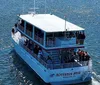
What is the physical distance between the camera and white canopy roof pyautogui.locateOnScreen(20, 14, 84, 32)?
36250 millimetres

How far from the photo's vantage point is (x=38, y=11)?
2889 inches

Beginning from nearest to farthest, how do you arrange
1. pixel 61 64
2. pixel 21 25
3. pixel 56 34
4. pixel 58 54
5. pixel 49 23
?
pixel 61 64 → pixel 56 34 → pixel 58 54 → pixel 49 23 → pixel 21 25

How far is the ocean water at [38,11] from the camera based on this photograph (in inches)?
1494

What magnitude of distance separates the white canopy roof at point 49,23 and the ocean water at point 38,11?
5.41 metres

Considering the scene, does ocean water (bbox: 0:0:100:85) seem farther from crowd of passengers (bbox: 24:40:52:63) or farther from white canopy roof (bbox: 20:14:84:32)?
white canopy roof (bbox: 20:14:84:32)

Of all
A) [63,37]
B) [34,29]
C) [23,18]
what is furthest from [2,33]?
[63,37]

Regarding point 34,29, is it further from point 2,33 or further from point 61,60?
point 2,33

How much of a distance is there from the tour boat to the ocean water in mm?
1612

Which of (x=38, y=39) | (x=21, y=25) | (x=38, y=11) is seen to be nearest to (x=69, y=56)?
(x=38, y=39)

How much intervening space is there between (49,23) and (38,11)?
3437 cm

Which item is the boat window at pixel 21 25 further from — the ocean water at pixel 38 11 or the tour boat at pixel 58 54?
the ocean water at pixel 38 11

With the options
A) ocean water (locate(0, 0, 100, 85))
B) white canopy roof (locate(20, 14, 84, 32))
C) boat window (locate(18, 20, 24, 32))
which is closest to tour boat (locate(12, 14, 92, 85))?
white canopy roof (locate(20, 14, 84, 32))

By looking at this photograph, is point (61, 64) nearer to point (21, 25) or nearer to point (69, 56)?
point (69, 56)

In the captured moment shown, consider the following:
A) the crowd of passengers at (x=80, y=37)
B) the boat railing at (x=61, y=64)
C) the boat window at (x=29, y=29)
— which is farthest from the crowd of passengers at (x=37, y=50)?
the crowd of passengers at (x=80, y=37)
